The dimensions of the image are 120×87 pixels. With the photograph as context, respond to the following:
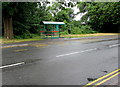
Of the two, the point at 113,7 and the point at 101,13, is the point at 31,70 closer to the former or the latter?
the point at 113,7

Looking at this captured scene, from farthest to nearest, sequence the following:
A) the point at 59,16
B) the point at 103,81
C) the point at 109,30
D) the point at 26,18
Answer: the point at 109,30 → the point at 59,16 → the point at 26,18 → the point at 103,81

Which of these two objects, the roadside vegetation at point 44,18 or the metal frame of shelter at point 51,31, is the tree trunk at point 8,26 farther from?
the metal frame of shelter at point 51,31

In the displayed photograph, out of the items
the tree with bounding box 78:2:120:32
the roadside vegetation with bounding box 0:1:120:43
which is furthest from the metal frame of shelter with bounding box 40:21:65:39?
the tree with bounding box 78:2:120:32

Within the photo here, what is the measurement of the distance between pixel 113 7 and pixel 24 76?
106 feet

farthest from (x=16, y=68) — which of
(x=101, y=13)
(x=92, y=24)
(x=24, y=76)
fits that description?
(x=92, y=24)

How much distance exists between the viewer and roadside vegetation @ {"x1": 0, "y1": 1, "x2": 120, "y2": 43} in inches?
754

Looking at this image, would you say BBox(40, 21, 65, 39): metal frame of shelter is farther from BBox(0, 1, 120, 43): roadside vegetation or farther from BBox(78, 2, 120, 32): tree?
BBox(78, 2, 120, 32): tree

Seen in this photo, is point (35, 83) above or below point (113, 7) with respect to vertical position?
below

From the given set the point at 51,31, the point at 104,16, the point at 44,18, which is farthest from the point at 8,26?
the point at 104,16

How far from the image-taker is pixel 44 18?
31.2 meters

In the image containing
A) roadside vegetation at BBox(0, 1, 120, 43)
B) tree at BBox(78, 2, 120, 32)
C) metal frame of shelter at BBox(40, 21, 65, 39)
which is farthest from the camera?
tree at BBox(78, 2, 120, 32)

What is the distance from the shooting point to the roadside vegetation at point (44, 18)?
1916 centimetres

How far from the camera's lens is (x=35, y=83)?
167 inches

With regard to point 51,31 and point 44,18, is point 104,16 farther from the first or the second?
point 51,31
